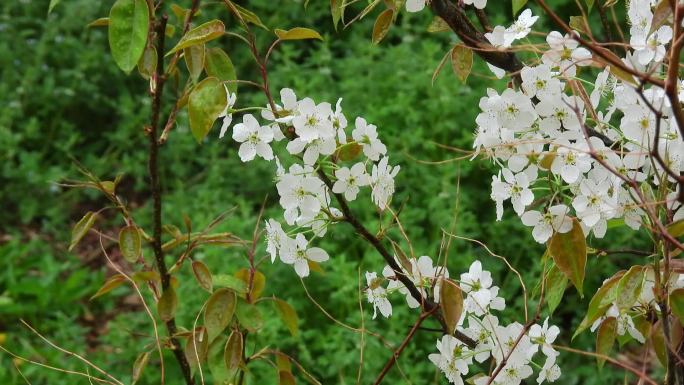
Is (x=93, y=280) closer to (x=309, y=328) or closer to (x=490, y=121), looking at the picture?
(x=309, y=328)

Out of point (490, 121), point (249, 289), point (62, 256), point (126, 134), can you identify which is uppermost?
point (490, 121)

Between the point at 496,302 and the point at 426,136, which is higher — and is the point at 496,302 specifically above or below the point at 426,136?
above

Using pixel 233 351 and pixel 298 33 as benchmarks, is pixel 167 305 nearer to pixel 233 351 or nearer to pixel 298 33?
pixel 233 351

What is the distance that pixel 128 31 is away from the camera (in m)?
1.31

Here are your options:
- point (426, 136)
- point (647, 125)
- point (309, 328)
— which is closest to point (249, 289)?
point (647, 125)

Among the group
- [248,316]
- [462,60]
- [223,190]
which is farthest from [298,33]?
[223,190]

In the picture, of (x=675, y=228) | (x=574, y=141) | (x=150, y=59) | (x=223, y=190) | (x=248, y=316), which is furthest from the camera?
(x=223, y=190)

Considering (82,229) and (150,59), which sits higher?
(150,59)

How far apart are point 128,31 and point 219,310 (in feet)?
1.55

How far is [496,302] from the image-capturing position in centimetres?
154

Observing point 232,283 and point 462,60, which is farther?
point 232,283

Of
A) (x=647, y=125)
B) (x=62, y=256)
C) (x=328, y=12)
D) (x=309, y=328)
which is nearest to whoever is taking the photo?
(x=647, y=125)

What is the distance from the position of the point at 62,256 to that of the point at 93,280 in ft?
1.09

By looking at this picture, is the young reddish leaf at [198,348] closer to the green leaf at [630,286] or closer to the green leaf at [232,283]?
the green leaf at [232,283]
